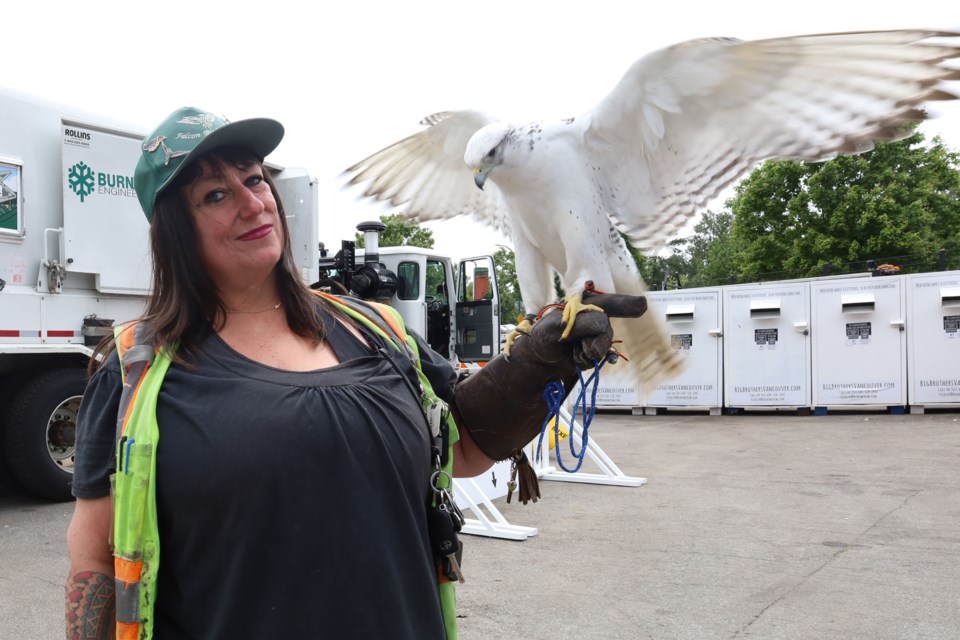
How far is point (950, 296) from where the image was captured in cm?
1052

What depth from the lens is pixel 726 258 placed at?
17.4 meters

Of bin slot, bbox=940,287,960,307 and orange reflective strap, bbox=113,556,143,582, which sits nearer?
orange reflective strap, bbox=113,556,143,582

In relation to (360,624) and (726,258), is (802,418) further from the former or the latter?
(360,624)

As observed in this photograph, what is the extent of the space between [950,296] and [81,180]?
11.4 m

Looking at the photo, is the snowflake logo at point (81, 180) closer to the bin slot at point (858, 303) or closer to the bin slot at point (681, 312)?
the bin slot at point (681, 312)

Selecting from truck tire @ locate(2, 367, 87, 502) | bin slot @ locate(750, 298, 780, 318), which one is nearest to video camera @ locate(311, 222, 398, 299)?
truck tire @ locate(2, 367, 87, 502)

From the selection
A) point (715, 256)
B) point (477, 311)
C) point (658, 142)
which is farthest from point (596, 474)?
point (715, 256)

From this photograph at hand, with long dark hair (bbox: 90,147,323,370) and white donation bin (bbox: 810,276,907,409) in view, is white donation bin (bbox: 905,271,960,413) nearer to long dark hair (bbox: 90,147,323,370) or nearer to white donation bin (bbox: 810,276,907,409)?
white donation bin (bbox: 810,276,907,409)

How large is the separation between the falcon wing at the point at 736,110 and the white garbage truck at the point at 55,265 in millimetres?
4130

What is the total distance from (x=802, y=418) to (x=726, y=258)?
6.96 metres

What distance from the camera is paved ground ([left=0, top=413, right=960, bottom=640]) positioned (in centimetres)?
330

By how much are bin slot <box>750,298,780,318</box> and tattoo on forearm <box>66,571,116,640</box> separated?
11298mm

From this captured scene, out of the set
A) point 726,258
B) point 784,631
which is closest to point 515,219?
point 784,631

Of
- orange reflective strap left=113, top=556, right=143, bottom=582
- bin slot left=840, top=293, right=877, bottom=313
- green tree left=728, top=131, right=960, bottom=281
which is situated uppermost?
green tree left=728, top=131, right=960, bottom=281
